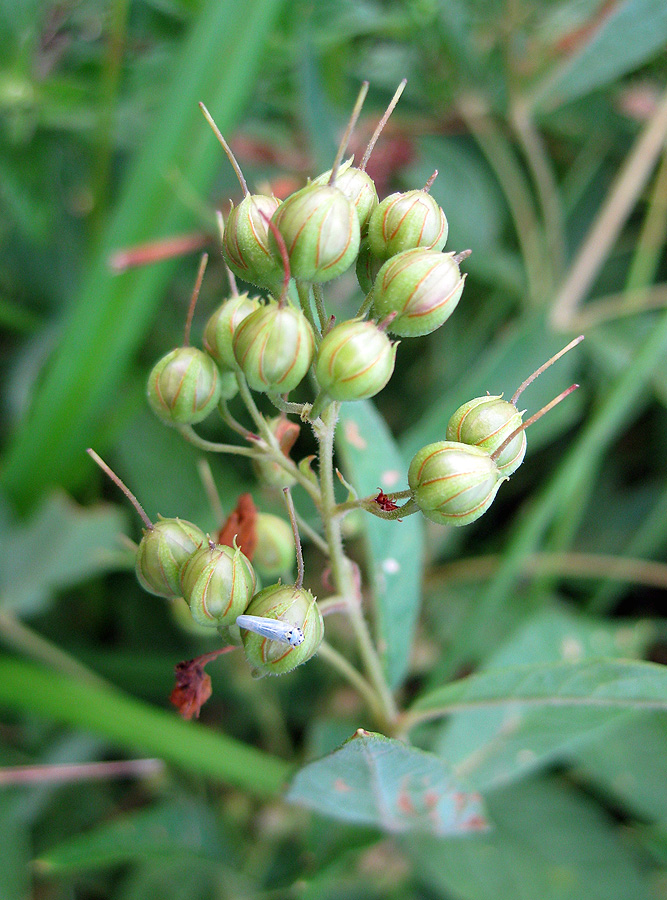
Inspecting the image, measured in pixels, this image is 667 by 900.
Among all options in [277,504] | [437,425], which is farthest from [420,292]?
[277,504]

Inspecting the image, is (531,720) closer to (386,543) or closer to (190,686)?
(386,543)

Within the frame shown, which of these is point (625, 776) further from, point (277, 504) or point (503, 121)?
point (503, 121)

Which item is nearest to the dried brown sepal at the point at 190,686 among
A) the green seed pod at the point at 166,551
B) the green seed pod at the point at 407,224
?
the green seed pod at the point at 166,551

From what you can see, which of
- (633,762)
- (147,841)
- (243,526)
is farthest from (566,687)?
(147,841)

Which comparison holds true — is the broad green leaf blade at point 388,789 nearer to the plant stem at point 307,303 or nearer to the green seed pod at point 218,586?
the green seed pod at point 218,586

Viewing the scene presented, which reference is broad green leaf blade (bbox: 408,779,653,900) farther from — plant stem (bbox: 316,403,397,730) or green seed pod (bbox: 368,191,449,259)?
green seed pod (bbox: 368,191,449,259)
